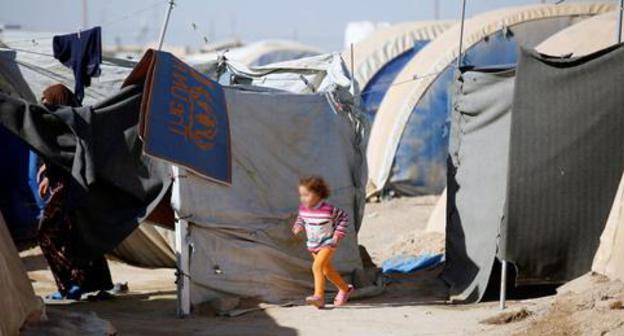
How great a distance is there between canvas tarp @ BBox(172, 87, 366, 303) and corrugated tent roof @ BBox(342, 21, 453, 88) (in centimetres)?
1380

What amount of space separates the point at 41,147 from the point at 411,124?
10948mm

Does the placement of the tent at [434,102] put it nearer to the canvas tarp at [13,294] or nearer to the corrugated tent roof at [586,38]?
the corrugated tent roof at [586,38]

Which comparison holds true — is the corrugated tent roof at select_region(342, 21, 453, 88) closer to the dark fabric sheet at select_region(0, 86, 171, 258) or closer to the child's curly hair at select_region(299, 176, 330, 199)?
the child's curly hair at select_region(299, 176, 330, 199)

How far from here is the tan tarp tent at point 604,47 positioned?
26.2ft

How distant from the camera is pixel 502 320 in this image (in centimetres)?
794

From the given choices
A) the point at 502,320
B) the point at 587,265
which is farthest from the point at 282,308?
the point at 587,265

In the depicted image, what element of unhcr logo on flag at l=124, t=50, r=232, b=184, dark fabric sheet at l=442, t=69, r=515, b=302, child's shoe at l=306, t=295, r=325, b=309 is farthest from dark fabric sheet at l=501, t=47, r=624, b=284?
unhcr logo on flag at l=124, t=50, r=232, b=184

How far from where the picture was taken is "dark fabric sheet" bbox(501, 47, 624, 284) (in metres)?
8.35

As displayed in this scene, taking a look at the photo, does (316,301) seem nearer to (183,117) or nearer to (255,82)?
(183,117)

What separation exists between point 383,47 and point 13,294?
19109mm

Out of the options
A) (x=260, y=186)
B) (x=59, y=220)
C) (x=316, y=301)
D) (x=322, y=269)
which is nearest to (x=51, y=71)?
(x=59, y=220)

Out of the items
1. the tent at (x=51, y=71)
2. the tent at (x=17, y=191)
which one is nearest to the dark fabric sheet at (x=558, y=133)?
the tent at (x=51, y=71)

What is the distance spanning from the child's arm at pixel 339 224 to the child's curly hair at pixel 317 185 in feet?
0.58

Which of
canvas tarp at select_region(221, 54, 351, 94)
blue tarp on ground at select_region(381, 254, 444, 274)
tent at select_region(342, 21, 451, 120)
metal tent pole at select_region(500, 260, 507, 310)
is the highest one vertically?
canvas tarp at select_region(221, 54, 351, 94)
